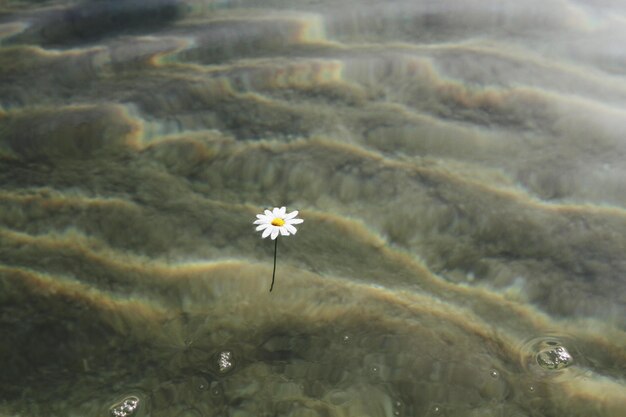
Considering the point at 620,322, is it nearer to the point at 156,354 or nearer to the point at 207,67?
the point at 156,354

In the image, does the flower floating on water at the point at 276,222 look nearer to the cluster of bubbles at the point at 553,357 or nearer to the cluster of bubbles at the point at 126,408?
the cluster of bubbles at the point at 126,408

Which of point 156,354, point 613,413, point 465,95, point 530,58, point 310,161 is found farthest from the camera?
point 530,58

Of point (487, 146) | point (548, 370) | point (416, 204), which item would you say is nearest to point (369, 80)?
point (487, 146)

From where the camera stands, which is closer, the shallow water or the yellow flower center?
the shallow water

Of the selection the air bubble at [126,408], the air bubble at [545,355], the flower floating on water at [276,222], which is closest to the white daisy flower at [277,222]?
the flower floating on water at [276,222]

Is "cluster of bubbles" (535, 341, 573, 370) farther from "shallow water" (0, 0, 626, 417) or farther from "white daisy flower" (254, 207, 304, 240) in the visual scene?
"white daisy flower" (254, 207, 304, 240)

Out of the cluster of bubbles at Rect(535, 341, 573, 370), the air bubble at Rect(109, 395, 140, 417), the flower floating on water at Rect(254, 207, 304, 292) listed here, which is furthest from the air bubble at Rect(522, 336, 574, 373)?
the air bubble at Rect(109, 395, 140, 417)

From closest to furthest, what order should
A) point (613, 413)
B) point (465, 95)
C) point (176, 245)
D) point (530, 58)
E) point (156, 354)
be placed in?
1. point (613, 413)
2. point (156, 354)
3. point (176, 245)
4. point (465, 95)
5. point (530, 58)
